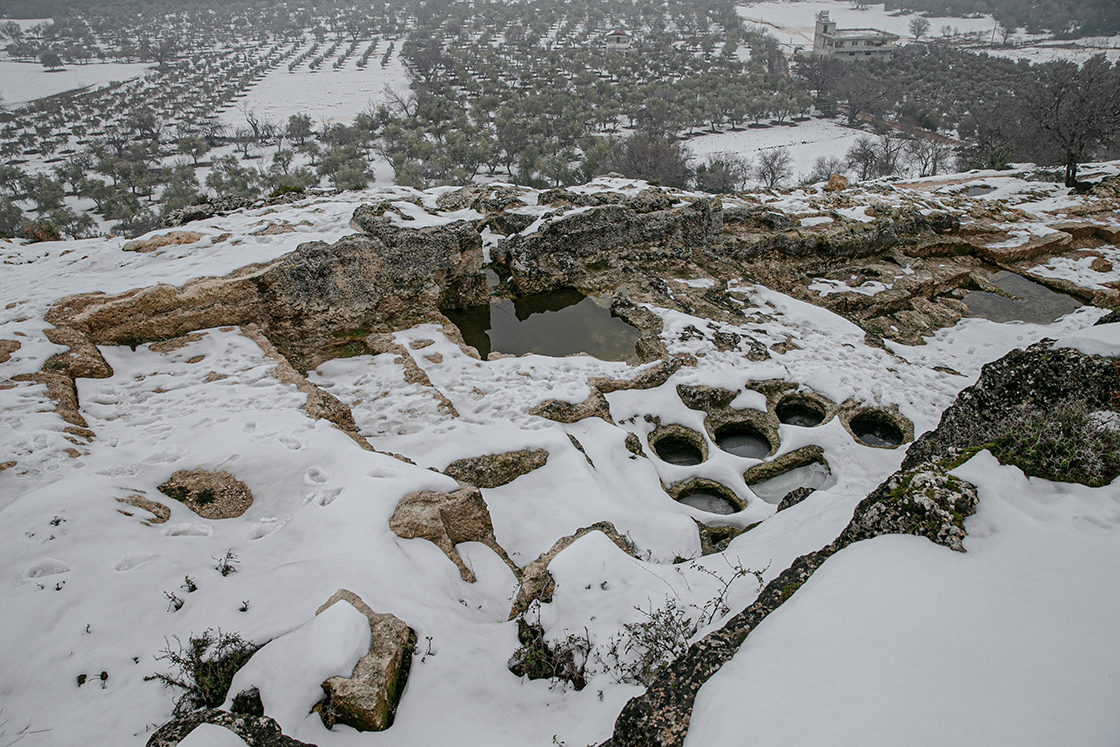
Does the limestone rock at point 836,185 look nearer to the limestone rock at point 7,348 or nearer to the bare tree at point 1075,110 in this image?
the bare tree at point 1075,110

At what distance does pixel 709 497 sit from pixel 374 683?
6.51m

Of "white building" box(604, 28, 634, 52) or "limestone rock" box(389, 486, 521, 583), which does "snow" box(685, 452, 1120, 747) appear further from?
"white building" box(604, 28, 634, 52)

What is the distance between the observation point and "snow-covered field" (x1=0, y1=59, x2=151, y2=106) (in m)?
73.6

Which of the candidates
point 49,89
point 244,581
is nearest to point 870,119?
point 244,581

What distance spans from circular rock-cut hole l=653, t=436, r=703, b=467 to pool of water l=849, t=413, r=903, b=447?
10.8 ft

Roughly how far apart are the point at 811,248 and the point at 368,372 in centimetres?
1387

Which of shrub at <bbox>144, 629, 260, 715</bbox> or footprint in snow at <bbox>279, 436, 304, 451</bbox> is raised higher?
shrub at <bbox>144, 629, 260, 715</bbox>

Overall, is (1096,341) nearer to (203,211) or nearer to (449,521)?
(449,521)

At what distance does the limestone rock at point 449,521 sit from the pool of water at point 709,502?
376cm

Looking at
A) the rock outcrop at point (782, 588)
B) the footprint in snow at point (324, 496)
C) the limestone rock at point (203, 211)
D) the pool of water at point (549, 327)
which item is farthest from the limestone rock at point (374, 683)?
the limestone rock at point (203, 211)

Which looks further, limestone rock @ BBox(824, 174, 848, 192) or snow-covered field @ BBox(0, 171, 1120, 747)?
limestone rock @ BBox(824, 174, 848, 192)

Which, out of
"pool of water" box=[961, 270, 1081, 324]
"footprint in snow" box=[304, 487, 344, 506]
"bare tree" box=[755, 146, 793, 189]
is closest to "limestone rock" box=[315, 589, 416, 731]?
"footprint in snow" box=[304, 487, 344, 506]

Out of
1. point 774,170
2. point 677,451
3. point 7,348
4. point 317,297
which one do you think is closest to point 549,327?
point 677,451

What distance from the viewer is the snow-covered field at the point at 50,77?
73.6 m
